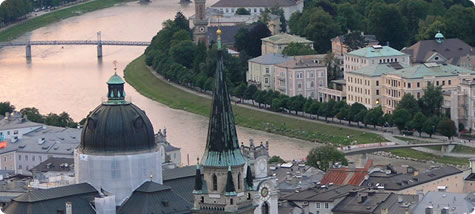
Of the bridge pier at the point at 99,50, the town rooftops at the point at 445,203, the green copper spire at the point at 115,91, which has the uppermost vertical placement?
the green copper spire at the point at 115,91

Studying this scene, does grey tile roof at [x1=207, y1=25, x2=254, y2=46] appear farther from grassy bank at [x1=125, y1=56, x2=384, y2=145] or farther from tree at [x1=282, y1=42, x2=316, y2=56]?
→ tree at [x1=282, y1=42, x2=316, y2=56]

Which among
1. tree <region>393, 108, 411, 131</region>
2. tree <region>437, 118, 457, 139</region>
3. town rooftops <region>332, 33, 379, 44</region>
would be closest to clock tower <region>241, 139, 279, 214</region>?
tree <region>437, 118, 457, 139</region>

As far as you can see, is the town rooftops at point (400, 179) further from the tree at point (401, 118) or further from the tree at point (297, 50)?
the tree at point (297, 50)

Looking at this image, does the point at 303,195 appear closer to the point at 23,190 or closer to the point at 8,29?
the point at 23,190

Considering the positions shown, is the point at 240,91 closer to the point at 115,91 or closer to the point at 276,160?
the point at 276,160

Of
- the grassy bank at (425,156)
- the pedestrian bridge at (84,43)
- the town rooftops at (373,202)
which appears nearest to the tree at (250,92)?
the grassy bank at (425,156)

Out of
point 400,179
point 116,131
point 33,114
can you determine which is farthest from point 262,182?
point 33,114
